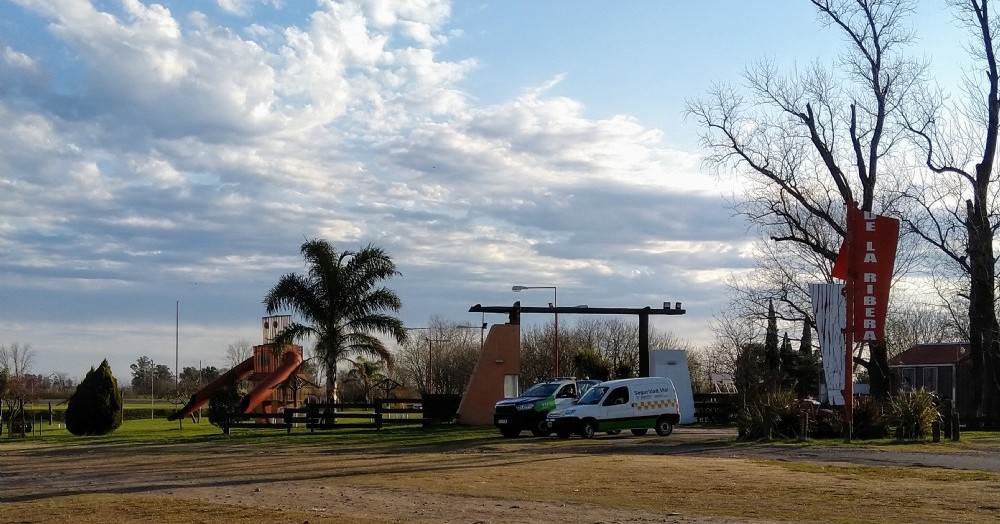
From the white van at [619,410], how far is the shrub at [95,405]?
56.5 feet

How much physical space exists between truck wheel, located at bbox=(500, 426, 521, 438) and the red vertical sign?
1072 cm

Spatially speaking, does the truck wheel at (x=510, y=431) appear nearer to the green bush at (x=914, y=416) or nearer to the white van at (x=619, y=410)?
the white van at (x=619, y=410)

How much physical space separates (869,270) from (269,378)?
1055 inches

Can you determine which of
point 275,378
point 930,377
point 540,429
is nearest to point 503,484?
point 540,429

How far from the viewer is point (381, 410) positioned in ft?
123

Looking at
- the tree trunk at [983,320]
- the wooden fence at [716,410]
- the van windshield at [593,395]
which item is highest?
the tree trunk at [983,320]

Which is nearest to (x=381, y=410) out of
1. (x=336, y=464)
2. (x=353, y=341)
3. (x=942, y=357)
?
(x=353, y=341)

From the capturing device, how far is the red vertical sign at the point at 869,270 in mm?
29719

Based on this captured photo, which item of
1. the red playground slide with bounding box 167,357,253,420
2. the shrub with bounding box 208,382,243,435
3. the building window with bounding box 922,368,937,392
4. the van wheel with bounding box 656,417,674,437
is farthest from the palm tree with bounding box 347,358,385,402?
the building window with bounding box 922,368,937,392

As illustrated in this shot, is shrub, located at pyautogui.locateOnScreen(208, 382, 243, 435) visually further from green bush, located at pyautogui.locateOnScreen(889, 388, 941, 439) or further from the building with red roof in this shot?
the building with red roof

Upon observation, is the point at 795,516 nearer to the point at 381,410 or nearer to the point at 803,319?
the point at 381,410

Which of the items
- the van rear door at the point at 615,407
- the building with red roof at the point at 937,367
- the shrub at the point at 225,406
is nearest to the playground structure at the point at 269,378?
the shrub at the point at 225,406

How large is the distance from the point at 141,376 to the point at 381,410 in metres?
94.2

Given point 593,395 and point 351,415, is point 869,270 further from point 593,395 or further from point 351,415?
point 351,415
